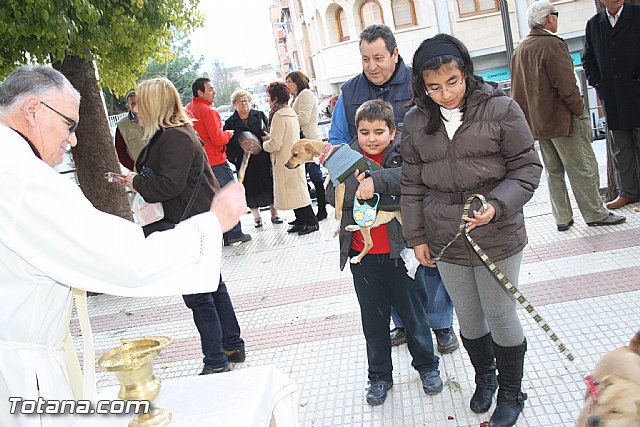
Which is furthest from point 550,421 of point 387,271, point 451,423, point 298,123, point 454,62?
point 298,123

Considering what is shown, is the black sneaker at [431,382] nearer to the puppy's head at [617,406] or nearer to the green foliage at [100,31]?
the puppy's head at [617,406]

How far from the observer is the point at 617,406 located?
6.18 feet

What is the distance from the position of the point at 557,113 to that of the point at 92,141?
484cm

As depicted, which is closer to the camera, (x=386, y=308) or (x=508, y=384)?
(x=508, y=384)

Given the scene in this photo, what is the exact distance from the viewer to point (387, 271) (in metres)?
3.58

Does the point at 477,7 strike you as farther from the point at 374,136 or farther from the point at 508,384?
the point at 508,384

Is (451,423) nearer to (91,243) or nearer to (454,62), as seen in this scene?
(454,62)

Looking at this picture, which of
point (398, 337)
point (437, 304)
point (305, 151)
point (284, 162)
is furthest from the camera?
point (284, 162)

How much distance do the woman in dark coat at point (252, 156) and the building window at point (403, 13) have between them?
66.6 feet

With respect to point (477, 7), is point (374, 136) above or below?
below

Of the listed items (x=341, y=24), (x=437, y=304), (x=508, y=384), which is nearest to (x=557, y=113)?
(x=437, y=304)

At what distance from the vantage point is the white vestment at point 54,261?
1.82 meters

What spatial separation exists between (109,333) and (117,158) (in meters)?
2.34

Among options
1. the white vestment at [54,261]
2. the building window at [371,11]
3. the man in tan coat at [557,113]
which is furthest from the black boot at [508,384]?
the building window at [371,11]
